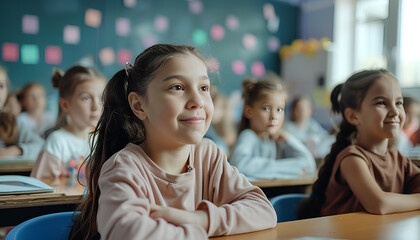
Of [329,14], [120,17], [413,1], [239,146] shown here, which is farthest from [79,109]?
[329,14]

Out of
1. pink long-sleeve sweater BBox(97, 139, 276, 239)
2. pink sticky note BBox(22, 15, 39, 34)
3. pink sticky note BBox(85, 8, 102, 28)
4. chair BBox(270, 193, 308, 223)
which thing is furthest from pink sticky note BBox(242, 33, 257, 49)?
pink long-sleeve sweater BBox(97, 139, 276, 239)

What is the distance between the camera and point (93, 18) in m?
4.98

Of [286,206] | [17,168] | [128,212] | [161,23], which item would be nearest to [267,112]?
[286,206]

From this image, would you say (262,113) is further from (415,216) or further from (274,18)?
(274,18)

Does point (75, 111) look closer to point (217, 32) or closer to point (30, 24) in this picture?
point (30, 24)

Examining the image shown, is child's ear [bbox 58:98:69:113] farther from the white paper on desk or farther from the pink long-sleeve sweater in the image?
the pink long-sleeve sweater

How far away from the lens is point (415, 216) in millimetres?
1160

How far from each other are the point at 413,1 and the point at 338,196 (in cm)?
221

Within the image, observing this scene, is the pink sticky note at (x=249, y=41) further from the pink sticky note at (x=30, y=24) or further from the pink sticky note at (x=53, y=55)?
the pink sticky note at (x=30, y=24)

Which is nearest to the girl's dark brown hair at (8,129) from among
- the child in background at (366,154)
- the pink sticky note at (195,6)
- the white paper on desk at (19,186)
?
the white paper on desk at (19,186)

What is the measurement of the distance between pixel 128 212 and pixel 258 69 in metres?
5.88

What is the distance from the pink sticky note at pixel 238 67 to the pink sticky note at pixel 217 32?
44cm

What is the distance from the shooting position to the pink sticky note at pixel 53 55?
4707mm

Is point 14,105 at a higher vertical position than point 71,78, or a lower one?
lower
